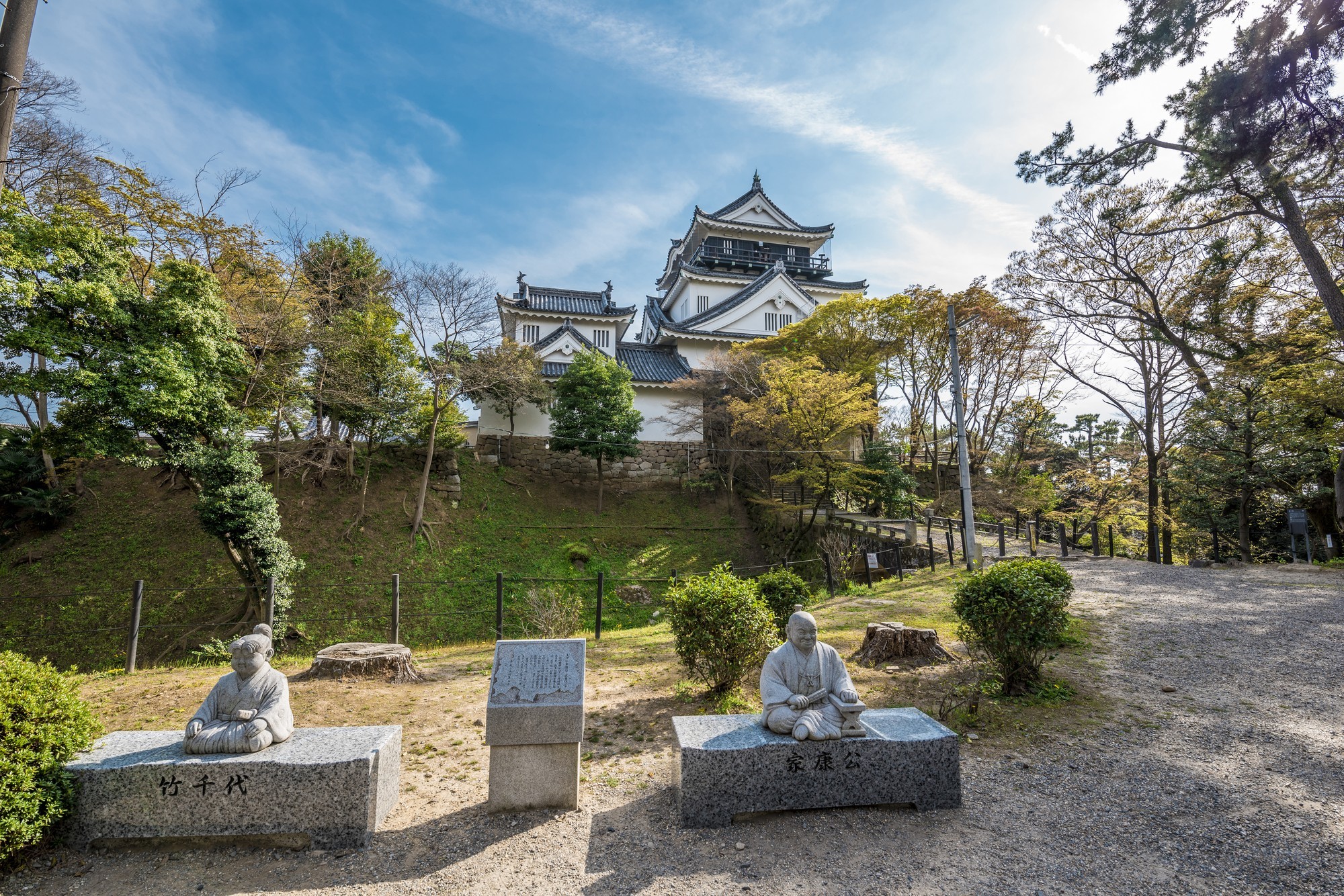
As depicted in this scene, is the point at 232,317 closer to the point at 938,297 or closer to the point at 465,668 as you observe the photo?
the point at 465,668

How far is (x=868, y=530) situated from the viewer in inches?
706

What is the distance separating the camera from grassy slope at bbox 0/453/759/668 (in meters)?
13.6

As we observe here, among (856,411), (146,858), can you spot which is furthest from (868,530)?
(146,858)

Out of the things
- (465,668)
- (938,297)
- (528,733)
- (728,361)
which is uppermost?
(938,297)

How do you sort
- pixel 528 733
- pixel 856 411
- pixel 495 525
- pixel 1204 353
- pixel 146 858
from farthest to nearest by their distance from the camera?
pixel 495 525
pixel 856 411
pixel 1204 353
pixel 528 733
pixel 146 858

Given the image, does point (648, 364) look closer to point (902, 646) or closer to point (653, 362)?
point (653, 362)

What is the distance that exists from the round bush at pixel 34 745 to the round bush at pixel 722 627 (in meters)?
4.70

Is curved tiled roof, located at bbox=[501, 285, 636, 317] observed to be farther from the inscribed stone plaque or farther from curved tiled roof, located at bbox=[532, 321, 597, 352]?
the inscribed stone plaque

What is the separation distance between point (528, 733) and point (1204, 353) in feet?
59.7

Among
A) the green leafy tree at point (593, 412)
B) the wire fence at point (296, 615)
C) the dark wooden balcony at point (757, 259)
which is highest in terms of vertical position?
the dark wooden balcony at point (757, 259)

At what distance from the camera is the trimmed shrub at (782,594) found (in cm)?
827

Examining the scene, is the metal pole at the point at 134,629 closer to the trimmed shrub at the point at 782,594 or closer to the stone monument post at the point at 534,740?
the stone monument post at the point at 534,740

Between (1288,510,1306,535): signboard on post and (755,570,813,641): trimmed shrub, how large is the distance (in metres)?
15.4

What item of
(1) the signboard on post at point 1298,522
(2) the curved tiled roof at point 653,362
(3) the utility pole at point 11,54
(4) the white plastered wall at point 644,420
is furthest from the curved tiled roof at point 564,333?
(1) the signboard on post at point 1298,522
